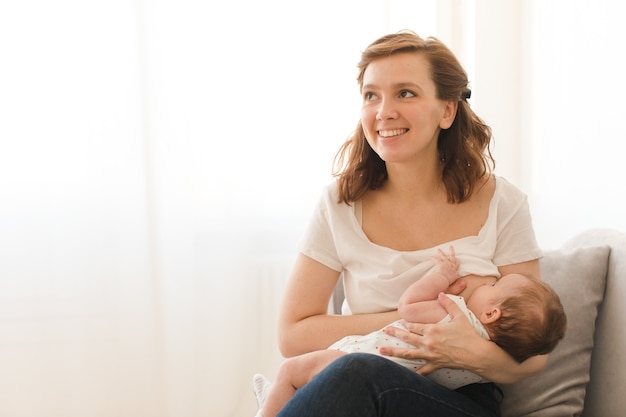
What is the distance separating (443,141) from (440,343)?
656 millimetres

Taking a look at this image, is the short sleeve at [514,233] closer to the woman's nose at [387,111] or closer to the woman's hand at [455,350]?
the woman's hand at [455,350]

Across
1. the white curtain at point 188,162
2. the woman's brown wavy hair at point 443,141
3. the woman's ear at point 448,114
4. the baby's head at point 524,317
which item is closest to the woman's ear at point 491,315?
the baby's head at point 524,317

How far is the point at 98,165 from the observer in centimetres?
266

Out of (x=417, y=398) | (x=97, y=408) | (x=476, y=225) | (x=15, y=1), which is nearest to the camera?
(x=417, y=398)

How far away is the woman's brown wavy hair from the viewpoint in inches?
75.1

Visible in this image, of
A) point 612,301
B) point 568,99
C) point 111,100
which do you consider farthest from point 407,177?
point 111,100

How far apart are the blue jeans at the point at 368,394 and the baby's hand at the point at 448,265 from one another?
0.97 ft

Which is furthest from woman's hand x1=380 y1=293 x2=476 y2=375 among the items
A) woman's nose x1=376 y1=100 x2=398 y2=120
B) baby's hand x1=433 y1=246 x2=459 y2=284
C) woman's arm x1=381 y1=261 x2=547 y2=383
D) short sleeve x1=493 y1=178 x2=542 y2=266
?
woman's nose x1=376 y1=100 x2=398 y2=120

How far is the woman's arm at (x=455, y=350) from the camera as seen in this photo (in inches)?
65.4

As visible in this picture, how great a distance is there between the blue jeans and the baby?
14cm

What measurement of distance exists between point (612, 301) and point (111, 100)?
1.85 meters

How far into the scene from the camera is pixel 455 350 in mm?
1661

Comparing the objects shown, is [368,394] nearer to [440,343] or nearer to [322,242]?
[440,343]

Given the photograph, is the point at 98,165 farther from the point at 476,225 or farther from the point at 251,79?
the point at 476,225
